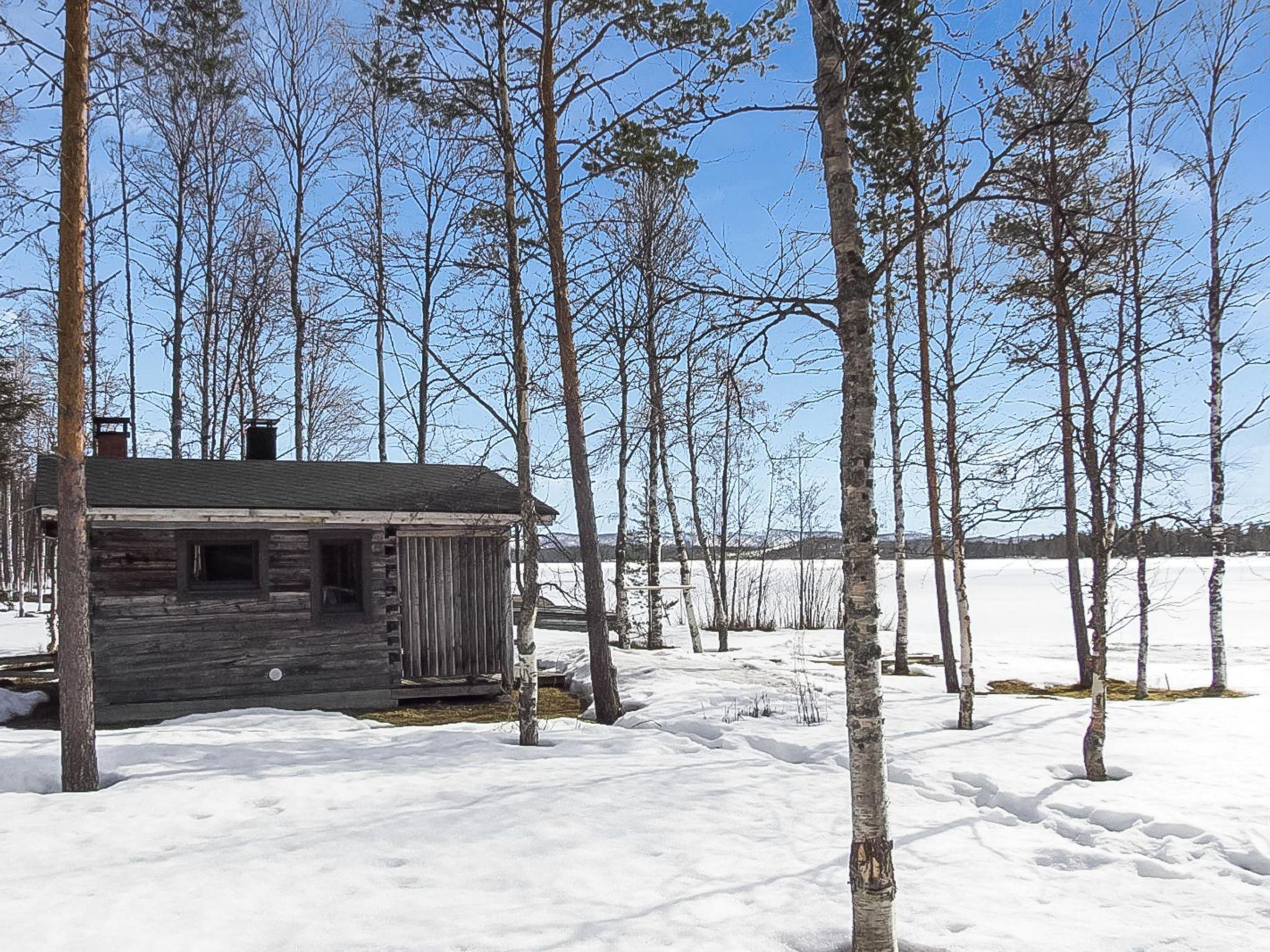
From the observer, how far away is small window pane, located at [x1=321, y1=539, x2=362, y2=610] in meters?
13.0

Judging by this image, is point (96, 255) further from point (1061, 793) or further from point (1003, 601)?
point (1003, 601)

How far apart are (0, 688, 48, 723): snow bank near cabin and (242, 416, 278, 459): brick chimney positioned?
489cm

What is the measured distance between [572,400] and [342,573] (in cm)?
507

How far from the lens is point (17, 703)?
1230 cm

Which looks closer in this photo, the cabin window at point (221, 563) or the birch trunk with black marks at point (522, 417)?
the birch trunk with black marks at point (522, 417)

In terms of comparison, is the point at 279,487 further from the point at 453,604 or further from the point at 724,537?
the point at 724,537

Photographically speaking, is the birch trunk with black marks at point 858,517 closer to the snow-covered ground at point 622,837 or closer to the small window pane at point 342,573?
the snow-covered ground at point 622,837

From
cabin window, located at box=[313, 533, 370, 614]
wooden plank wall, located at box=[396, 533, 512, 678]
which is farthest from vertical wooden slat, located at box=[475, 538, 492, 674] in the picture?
cabin window, located at box=[313, 533, 370, 614]

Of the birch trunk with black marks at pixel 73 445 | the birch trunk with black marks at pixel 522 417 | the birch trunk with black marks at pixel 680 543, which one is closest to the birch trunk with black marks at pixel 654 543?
the birch trunk with black marks at pixel 680 543

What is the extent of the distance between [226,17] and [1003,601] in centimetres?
3715

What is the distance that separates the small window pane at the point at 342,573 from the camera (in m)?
13.0

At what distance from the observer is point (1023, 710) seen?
11.8m

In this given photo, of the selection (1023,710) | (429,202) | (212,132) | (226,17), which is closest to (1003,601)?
(1023,710)

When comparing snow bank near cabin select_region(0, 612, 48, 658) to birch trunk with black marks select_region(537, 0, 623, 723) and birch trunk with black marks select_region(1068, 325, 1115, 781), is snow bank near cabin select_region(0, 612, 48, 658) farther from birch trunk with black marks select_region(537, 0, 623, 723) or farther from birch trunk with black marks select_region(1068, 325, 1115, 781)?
birch trunk with black marks select_region(1068, 325, 1115, 781)
